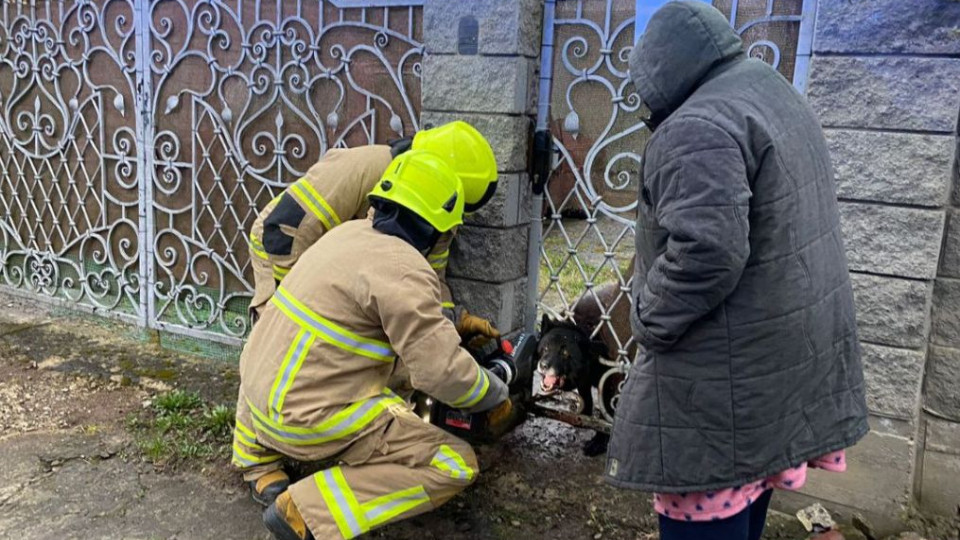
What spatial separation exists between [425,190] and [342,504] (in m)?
1.09

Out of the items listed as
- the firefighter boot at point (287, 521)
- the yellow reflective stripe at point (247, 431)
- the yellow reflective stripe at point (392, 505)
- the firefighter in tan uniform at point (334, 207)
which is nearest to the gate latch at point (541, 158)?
the firefighter in tan uniform at point (334, 207)

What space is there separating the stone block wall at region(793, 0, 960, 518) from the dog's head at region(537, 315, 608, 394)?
111 centimetres

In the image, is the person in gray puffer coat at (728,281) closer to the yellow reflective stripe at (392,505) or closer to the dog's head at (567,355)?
the yellow reflective stripe at (392,505)

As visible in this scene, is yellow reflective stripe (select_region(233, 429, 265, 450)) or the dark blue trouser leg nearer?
the dark blue trouser leg

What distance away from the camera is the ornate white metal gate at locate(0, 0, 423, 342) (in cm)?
391

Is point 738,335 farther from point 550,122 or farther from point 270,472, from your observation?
point 270,472

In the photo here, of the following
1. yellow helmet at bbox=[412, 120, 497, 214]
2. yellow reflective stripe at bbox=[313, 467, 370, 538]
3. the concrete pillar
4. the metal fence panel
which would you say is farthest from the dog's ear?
the metal fence panel

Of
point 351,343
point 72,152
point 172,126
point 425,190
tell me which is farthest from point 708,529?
point 72,152

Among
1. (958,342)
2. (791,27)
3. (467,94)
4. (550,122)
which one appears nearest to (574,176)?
(550,122)

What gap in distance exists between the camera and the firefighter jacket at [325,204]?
3293 millimetres

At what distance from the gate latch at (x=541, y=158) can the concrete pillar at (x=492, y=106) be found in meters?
0.04

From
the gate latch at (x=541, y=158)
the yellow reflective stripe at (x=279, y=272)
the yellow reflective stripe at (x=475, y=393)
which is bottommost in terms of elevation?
the yellow reflective stripe at (x=475, y=393)

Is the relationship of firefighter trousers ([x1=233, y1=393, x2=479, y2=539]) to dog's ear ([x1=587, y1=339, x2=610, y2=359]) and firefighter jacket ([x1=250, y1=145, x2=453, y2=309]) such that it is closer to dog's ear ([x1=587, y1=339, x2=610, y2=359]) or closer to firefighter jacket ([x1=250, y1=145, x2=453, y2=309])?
firefighter jacket ([x1=250, y1=145, x2=453, y2=309])

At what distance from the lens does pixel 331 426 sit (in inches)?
103
